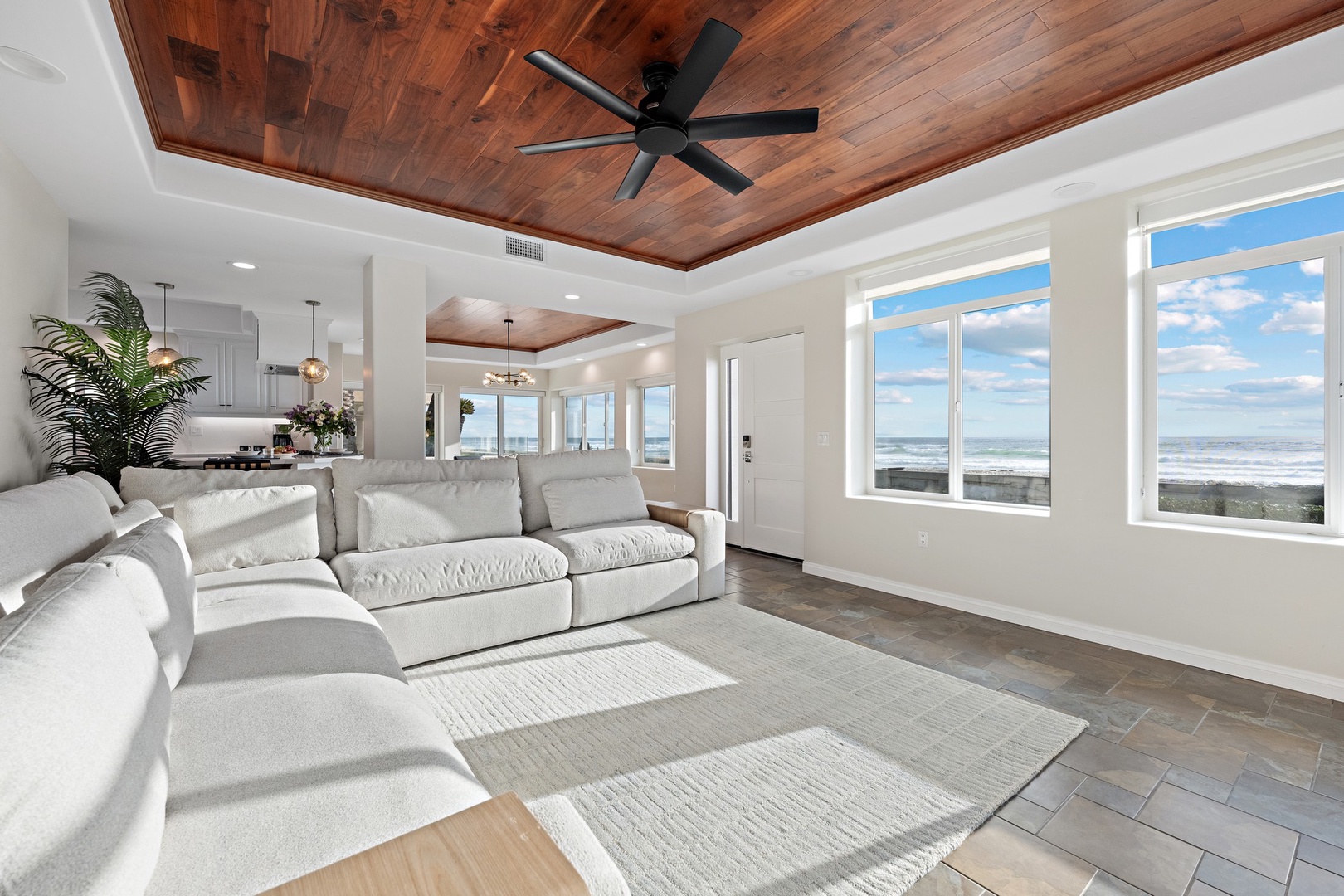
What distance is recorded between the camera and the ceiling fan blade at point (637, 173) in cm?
274

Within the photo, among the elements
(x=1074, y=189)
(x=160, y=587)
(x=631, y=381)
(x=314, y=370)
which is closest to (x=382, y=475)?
(x=160, y=587)

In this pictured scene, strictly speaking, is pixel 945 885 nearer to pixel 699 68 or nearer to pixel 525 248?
pixel 699 68

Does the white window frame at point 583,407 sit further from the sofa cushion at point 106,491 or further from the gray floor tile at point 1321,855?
the gray floor tile at point 1321,855

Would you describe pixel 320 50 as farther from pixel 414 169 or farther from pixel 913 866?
pixel 913 866

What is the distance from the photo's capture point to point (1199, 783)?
6.37ft

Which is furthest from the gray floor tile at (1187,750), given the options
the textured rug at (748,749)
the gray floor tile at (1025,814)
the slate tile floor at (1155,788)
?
the gray floor tile at (1025,814)

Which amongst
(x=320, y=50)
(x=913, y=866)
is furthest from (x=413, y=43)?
(x=913, y=866)

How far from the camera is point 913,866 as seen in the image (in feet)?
5.12

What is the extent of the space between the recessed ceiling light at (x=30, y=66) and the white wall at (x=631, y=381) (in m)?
6.36

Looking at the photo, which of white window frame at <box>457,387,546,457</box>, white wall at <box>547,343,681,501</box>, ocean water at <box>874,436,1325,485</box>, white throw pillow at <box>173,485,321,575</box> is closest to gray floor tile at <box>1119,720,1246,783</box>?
ocean water at <box>874,436,1325,485</box>

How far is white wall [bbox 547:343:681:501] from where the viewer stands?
851cm

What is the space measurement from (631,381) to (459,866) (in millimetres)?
8433

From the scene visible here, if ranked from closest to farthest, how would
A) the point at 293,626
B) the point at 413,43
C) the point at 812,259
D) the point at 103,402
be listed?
the point at 293,626, the point at 413,43, the point at 103,402, the point at 812,259

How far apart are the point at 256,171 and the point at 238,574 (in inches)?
86.2
